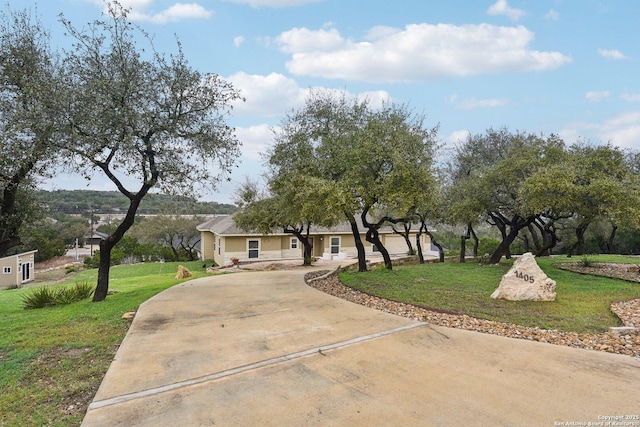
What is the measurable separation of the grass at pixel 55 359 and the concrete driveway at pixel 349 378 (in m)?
0.25

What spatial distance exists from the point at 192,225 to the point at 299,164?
80.4 ft

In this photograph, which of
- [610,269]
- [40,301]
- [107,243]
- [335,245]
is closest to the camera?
[40,301]

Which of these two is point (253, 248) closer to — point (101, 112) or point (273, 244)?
point (273, 244)

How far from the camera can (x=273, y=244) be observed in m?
26.3

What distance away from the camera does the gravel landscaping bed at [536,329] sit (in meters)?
5.66

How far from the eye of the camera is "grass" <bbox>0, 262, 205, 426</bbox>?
3674 millimetres

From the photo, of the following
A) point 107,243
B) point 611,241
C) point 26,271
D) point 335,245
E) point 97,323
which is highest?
point 107,243

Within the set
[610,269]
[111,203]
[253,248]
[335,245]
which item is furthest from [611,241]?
[111,203]

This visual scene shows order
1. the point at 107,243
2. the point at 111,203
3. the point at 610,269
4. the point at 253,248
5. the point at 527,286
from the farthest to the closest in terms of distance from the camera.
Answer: the point at 111,203 → the point at 253,248 → the point at 610,269 → the point at 107,243 → the point at 527,286

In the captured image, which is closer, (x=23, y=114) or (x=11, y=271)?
(x=23, y=114)

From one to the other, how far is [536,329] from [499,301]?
2475mm

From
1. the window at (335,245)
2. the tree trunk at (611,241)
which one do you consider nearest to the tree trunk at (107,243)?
the window at (335,245)

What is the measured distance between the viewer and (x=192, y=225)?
3350 centimetres

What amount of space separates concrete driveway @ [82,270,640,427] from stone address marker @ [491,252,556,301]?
344cm
